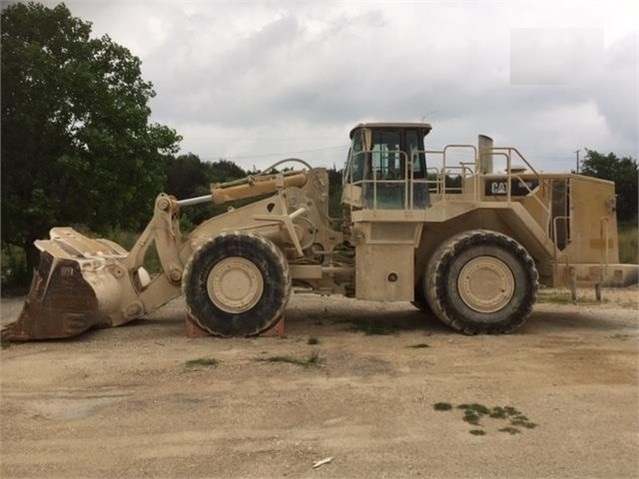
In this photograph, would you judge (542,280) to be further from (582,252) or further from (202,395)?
(202,395)

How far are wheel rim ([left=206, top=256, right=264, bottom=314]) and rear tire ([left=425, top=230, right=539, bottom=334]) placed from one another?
2.56 metres

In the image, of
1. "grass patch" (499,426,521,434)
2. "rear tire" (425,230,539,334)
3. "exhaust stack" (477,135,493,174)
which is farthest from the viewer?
"exhaust stack" (477,135,493,174)

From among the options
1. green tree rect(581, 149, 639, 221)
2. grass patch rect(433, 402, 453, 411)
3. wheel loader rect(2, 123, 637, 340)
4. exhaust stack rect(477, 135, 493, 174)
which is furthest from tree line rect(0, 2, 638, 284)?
green tree rect(581, 149, 639, 221)

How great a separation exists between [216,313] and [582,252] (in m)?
5.78

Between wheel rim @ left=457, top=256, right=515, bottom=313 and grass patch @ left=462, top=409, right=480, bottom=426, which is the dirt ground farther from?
wheel rim @ left=457, top=256, right=515, bottom=313

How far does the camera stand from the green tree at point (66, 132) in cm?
1611

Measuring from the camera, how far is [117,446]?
543cm

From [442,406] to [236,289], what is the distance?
14.3 ft

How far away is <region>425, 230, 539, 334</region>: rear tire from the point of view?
10227 mm

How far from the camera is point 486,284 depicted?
10305mm

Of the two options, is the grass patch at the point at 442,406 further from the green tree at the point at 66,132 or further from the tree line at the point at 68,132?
the green tree at the point at 66,132

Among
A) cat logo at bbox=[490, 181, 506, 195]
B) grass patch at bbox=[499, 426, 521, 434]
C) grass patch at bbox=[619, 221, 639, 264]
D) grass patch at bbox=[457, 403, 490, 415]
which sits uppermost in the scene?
cat logo at bbox=[490, 181, 506, 195]

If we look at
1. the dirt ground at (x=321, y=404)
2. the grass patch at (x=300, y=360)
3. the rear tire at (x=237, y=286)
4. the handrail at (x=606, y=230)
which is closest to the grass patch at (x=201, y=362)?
the dirt ground at (x=321, y=404)

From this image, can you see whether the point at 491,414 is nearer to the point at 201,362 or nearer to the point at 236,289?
the point at 201,362
